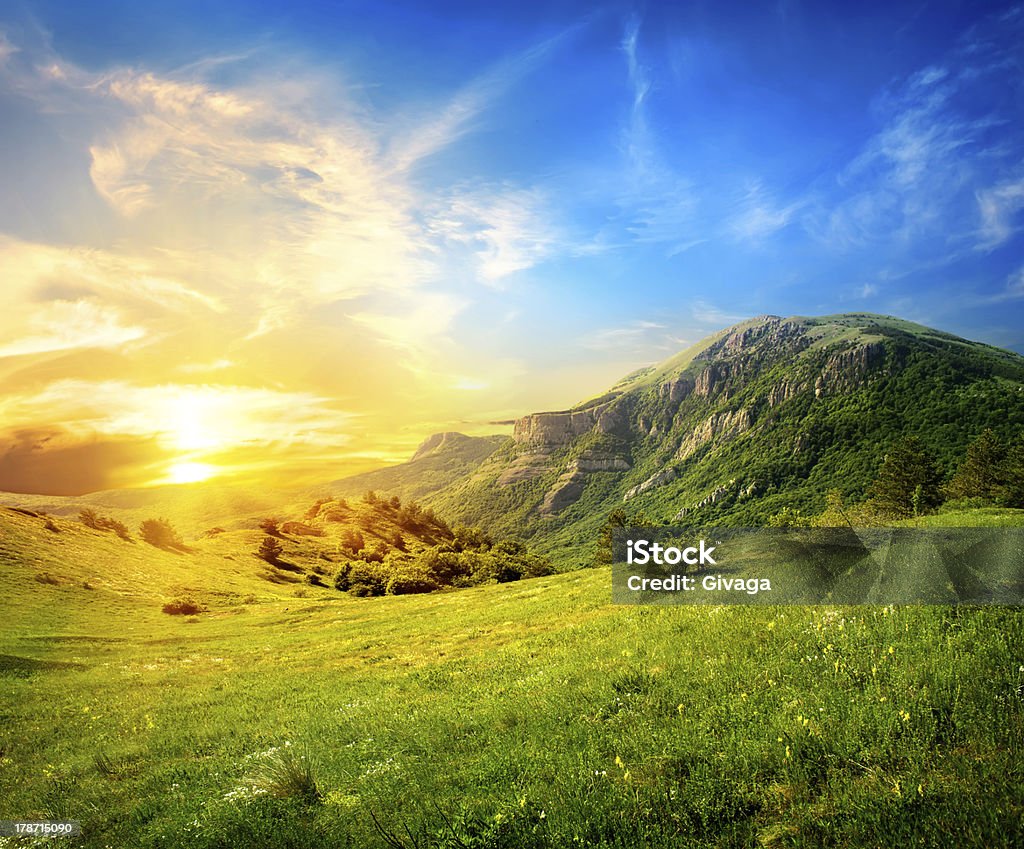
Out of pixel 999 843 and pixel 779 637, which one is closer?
pixel 999 843

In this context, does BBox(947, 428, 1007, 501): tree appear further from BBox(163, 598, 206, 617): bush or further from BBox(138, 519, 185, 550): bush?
BBox(138, 519, 185, 550): bush

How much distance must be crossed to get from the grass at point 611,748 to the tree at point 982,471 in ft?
276

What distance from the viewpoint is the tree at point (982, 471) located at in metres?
72.7

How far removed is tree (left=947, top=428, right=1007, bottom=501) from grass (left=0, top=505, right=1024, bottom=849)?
84133 mm

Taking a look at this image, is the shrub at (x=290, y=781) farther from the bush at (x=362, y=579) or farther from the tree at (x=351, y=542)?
the tree at (x=351, y=542)

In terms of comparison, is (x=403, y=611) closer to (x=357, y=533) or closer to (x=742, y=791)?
(x=742, y=791)

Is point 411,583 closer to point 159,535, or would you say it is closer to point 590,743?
point 159,535

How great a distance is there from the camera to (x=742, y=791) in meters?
6.34

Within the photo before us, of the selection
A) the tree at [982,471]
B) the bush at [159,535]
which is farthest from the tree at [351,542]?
the tree at [982,471]

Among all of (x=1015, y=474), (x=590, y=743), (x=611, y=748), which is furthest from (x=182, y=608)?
(x=1015, y=474)

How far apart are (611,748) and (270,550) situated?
385 feet

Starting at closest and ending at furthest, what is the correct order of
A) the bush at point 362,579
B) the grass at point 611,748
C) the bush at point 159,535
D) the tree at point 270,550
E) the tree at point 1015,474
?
the grass at point 611,748 → the tree at point 1015,474 → the bush at point 362,579 → the bush at point 159,535 → the tree at point 270,550

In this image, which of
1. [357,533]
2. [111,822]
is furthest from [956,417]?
[111,822]

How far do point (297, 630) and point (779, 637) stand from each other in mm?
45370
